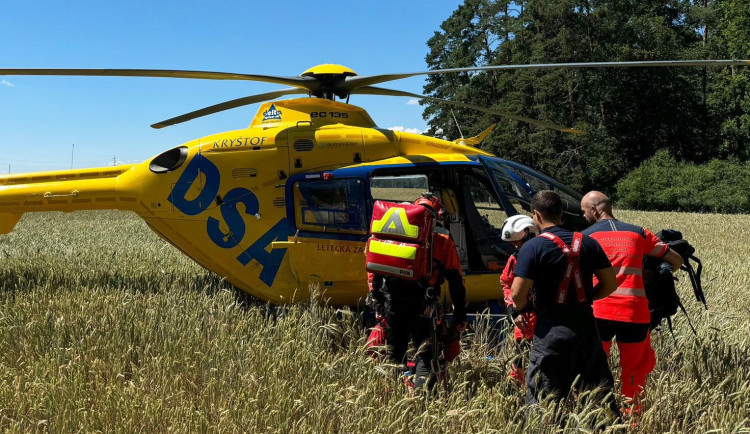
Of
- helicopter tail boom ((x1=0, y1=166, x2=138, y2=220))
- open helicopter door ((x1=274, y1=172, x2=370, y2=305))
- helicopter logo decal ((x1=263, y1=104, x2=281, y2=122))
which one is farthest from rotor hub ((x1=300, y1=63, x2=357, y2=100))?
helicopter tail boom ((x1=0, y1=166, x2=138, y2=220))

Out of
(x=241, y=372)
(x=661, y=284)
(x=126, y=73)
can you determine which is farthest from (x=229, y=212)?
(x=661, y=284)

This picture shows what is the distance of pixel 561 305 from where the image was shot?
3318 millimetres

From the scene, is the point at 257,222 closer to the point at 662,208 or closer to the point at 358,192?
the point at 358,192

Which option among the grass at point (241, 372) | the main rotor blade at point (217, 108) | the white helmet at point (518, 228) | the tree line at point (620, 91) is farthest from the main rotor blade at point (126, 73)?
the tree line at point (620, 91)

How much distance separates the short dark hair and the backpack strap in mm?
191

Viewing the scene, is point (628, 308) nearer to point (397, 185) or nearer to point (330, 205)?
point (330, 205)

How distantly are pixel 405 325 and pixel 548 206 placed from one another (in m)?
1.49

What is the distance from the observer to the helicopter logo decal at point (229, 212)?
20.4 ft

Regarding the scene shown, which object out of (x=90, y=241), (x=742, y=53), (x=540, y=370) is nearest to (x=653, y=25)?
(x=742, y=53)

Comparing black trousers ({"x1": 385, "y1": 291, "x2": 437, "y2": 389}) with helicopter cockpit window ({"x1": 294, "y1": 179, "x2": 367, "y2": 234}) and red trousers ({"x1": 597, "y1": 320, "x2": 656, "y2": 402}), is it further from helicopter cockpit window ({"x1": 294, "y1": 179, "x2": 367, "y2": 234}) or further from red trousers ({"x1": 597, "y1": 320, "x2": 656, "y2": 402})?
helicopter cockpit window ({"x1": 294, "y1": 179, "x2": 367, "y2": 234})

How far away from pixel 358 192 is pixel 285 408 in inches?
125

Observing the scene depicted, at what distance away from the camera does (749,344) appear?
16.0ft

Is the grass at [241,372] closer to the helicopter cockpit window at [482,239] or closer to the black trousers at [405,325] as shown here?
the black trousers at [405,325]

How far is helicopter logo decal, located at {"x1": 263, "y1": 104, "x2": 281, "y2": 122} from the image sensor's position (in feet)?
22.1
